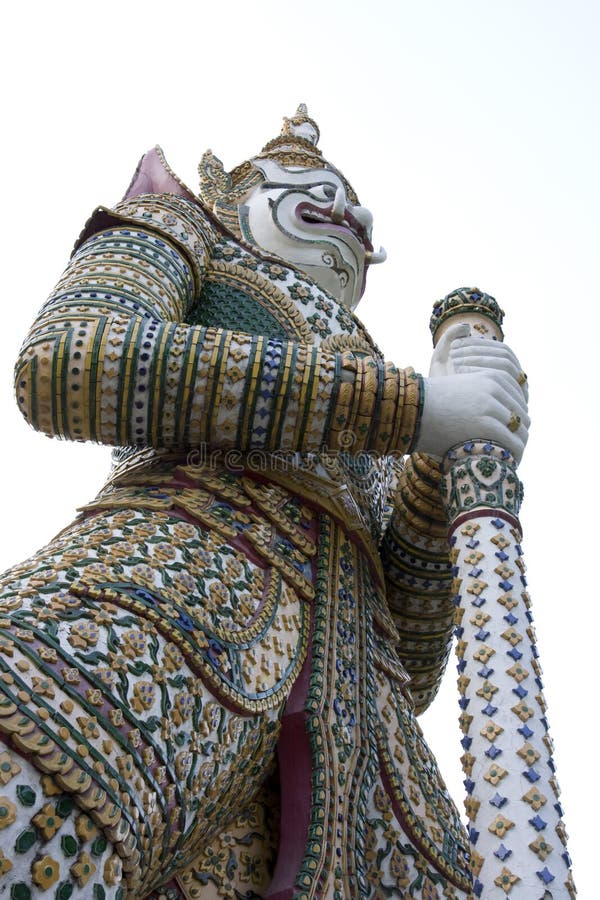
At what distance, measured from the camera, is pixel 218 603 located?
2830 millimetres

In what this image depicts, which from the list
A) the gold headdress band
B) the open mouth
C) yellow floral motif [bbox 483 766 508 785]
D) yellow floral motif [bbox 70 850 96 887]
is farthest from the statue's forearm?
the gold headdress band

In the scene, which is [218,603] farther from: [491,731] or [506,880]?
[506,880]

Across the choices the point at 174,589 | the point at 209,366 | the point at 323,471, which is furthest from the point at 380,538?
the point at 174,589

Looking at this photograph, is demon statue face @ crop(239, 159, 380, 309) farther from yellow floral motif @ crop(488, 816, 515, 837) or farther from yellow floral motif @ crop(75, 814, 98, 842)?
yellow floral motif @ crop(75, 814, 98, 842)

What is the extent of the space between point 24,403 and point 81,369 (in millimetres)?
212

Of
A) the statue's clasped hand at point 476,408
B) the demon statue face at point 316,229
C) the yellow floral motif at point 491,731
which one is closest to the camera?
the yellow floral motif at point 491,731

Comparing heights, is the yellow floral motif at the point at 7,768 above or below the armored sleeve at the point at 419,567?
below

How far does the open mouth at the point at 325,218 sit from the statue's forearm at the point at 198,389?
5.21 feet

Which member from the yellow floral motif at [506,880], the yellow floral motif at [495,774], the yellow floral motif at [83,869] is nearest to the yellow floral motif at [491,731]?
the yellow floral motif at [495,774]

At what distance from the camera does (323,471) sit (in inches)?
144

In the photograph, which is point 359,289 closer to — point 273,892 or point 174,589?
point 174,589

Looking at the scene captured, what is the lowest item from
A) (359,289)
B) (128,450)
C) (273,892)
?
(273,892)

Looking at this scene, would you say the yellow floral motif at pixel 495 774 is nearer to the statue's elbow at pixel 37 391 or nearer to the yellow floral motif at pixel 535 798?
the yellow floral motif at pixel 535 798

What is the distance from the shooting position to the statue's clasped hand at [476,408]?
324 cm
